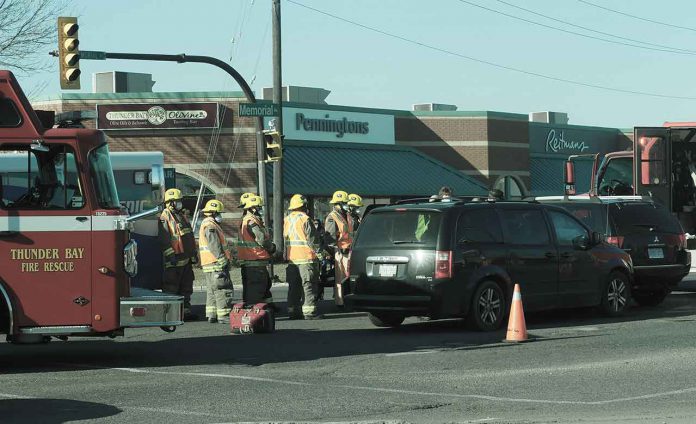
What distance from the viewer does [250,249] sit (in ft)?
55.3

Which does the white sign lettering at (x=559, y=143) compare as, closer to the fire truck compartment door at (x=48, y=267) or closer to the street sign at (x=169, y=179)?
the street sign at (x=169, y=179)

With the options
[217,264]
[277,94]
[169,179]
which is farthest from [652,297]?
[169,179]

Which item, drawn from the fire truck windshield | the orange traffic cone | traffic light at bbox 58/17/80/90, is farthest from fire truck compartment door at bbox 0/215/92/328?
traffic light at bbox 58/17/80/90

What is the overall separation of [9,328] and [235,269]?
1831 centimetres

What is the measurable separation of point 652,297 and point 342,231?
17.5ft

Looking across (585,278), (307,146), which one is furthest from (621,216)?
(307,146)

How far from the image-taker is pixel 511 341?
553 inches

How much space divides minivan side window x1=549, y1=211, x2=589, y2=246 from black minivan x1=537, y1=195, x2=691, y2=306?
1.76m

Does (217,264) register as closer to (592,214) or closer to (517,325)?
(517,325)

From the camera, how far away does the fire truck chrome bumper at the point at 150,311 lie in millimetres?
11828

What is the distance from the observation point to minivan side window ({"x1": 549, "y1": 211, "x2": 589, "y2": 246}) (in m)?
16.4

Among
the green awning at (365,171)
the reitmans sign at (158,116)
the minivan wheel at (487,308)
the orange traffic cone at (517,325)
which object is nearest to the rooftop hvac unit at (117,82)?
the reitmans sign at (158,116)

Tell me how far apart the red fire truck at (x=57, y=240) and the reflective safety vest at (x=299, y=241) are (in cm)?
549

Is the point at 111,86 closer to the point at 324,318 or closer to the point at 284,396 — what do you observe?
the point at 324,318
